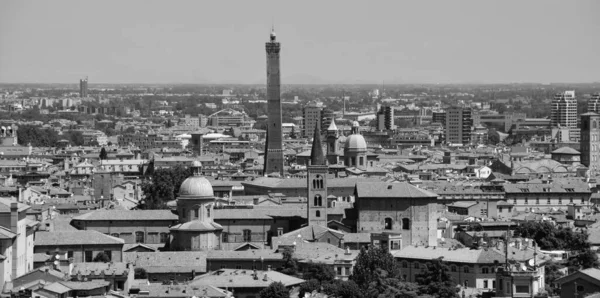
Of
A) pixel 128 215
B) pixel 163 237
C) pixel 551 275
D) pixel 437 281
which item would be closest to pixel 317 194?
pixel 163 237

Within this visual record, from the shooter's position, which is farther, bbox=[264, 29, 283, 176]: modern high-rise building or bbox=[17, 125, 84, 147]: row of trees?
bbox=[17, 125, 84, 147]: row of trees

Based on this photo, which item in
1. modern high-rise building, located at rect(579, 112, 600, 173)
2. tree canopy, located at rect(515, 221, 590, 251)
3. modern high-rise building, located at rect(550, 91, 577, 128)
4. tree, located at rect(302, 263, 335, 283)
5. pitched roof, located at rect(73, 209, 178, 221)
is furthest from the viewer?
modern high-rise building, located at rect(550, 91, 577, 128)

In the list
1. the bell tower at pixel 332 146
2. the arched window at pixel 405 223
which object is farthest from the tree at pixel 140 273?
the bell tower at pixel 332 146

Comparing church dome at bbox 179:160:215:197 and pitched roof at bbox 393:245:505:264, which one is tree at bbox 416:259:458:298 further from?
church dome at bbox 179:160:215:197

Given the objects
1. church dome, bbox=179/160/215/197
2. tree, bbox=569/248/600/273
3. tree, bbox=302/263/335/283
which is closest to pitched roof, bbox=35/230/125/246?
church dome, bbox=179/160/215/197

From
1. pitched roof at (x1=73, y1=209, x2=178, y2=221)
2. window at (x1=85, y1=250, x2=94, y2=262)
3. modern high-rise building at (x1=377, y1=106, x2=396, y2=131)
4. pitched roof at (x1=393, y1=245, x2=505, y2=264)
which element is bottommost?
modern high-rise building at (x1=377, y1=106, x2=396, y2=131)

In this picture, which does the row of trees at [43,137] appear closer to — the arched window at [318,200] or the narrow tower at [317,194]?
the narrow tower at [317,194]
